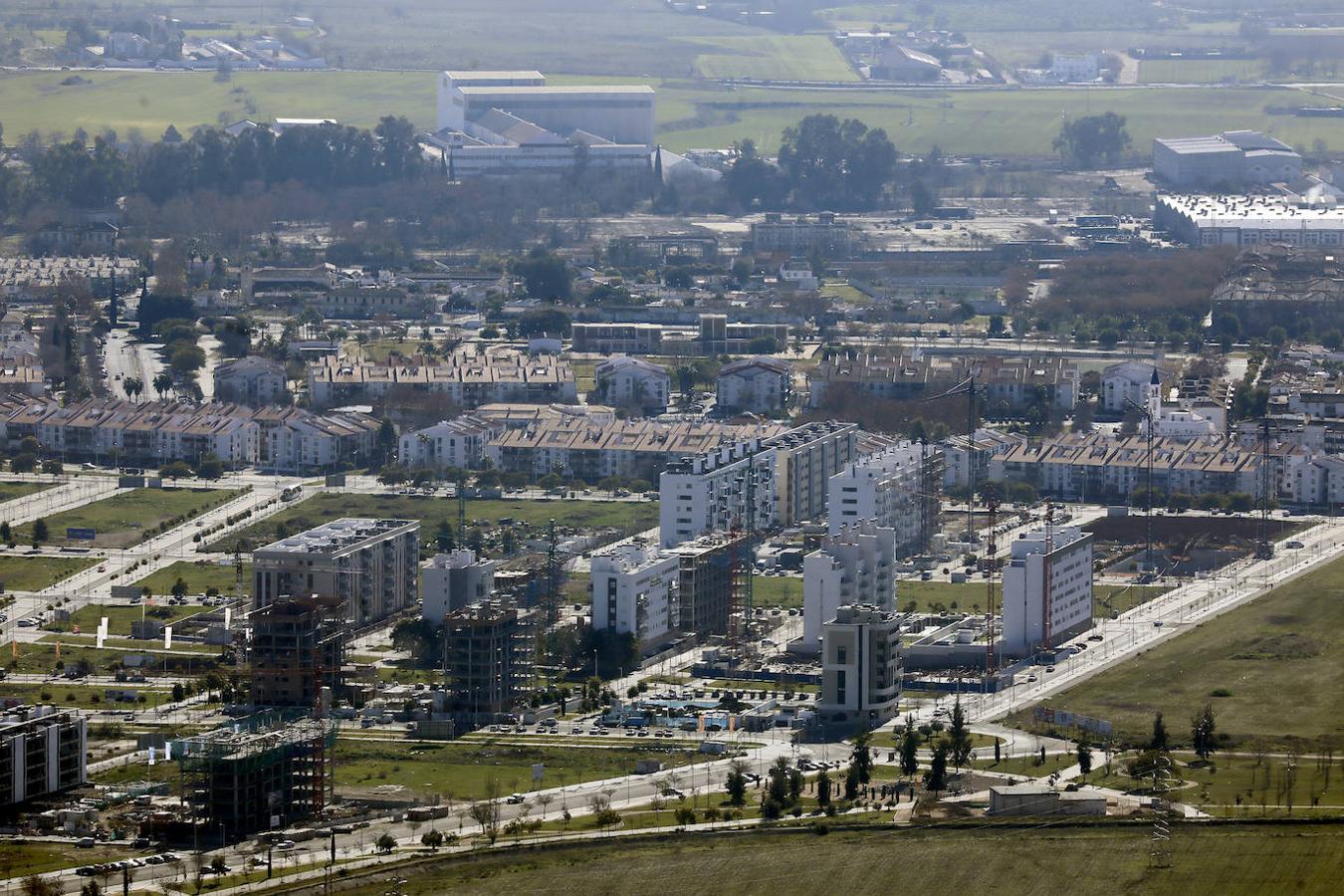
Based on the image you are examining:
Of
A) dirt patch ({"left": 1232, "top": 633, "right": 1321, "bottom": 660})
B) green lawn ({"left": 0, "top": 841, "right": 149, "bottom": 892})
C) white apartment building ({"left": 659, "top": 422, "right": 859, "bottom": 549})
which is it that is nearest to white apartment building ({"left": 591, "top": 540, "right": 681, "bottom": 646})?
white apartment building ({"left": 659, "top": 422, "right": 859, "bottom": 549})

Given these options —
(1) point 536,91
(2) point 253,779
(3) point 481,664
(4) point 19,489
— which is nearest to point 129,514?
(4) point 19,489

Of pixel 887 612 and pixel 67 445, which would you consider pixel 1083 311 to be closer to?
pixel 67 445

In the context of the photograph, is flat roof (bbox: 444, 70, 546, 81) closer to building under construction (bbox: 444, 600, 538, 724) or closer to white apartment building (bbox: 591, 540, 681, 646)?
white apartment building (bbox: 591, 540, 681, 646)

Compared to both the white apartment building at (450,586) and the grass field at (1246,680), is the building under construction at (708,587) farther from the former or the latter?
the grass field at (1246,680)

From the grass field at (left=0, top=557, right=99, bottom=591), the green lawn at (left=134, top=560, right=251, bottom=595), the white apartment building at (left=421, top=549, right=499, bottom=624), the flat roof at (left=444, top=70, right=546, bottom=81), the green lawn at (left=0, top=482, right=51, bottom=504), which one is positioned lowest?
the green lawn at (left=0, top=482, right=51, bottom=504)

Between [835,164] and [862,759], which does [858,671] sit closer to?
[862,759]

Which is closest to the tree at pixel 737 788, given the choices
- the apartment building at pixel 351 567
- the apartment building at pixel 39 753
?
the apartment building at pixel 39 753
